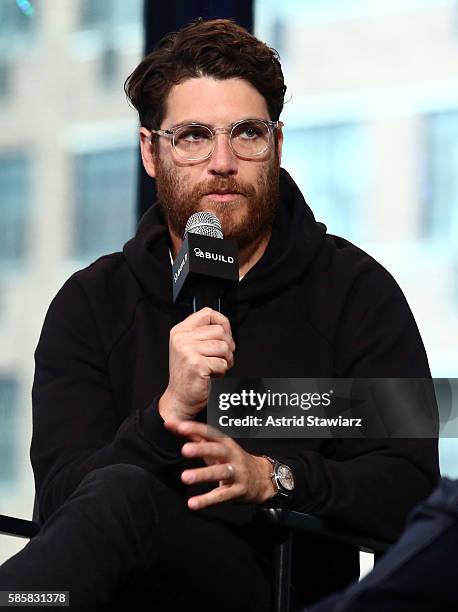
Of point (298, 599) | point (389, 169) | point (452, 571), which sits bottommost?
point (452, 571)

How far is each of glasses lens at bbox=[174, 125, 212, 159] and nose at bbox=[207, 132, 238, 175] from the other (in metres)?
0.02

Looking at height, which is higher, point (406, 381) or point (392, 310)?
point (392, 310)

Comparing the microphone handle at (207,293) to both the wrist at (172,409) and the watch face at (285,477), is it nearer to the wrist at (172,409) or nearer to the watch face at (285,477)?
the wrist at (172,409)

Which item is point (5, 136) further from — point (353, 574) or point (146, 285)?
point (353, 574)

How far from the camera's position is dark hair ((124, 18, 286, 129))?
2.05 metres

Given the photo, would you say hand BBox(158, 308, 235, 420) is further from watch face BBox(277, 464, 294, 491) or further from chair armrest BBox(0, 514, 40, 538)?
chair armrest BBox(0, 514, 40, 538)

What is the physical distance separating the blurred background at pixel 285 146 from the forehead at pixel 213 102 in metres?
0.68

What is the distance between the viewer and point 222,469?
60.2 inches

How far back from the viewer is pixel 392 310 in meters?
1.93

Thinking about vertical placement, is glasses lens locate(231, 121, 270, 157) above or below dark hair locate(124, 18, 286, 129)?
below

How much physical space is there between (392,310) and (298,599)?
54 centimetres

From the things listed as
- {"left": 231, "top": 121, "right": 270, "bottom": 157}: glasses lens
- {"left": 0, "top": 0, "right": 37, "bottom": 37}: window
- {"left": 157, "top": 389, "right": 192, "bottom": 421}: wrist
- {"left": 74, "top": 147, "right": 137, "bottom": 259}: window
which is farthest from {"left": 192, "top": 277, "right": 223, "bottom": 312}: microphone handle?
{"left": 0, "top": 0, "right": 37, "bottom": 37}: window

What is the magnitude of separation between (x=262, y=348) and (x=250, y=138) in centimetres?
39

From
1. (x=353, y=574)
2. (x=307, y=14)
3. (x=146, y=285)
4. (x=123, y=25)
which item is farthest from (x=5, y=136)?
(x=353, y=574)
